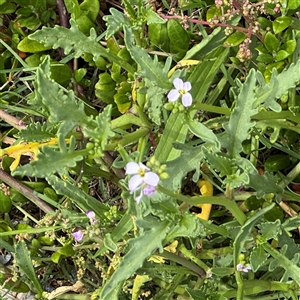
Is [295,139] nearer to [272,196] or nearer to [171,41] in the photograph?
[272,196]

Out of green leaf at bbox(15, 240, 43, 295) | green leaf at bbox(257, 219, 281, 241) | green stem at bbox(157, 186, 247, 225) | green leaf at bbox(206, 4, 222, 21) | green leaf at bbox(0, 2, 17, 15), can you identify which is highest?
green leaf at bbox(206, 4, 222, 21)

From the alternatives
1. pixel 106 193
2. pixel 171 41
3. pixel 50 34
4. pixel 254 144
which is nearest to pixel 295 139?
pixel 254 144

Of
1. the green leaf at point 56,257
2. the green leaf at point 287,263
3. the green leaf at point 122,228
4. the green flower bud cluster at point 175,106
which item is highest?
the green flower bud cluster at point 175,106

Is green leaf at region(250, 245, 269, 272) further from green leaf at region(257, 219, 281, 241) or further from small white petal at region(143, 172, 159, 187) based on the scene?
small white petal at region(143, 172, 159, 187)

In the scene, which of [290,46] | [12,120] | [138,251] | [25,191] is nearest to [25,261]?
[25,191]

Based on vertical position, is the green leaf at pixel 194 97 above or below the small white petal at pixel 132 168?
below

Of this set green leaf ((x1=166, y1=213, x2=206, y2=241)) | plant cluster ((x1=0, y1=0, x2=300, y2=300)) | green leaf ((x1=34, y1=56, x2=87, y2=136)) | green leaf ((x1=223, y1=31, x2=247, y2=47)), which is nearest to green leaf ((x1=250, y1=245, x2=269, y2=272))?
plant cluster ((x1=0, y1=0, x2=300, y2=300))

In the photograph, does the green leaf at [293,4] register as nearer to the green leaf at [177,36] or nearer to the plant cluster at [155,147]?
the plant cluster at [155,147]

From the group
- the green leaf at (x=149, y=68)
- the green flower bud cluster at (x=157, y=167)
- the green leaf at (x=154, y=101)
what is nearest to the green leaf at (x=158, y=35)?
the green leaf at (x=154, y=101)
